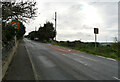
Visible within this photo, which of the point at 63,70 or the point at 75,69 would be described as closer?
the point at 63,70

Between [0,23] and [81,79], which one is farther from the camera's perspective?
[0,23]

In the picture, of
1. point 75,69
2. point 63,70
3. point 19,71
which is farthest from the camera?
point 75,69

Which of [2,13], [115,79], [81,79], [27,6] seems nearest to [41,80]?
[81,79]

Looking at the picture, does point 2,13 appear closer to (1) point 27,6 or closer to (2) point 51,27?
(1) point 27,6

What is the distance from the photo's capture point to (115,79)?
26.4ft

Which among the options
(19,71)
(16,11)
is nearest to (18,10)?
(16,11)

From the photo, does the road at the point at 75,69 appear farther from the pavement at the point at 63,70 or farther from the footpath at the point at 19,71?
the footpath at the point at 19,71

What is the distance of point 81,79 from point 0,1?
9667mm

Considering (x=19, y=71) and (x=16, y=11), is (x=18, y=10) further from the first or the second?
(x=19, y=71)

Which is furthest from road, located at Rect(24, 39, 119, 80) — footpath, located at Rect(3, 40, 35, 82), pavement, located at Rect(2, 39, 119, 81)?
footpath, located at Rect(3, 40, 35, 82)

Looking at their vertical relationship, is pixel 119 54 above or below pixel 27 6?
below

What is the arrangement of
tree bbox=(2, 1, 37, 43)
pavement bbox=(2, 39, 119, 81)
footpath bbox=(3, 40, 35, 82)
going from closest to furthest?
footpath bbox=(3, 40, 35, 82)
pavement bbox=(2, 39, 119, 81)
tree bbox=(2, 1, 37, 43)

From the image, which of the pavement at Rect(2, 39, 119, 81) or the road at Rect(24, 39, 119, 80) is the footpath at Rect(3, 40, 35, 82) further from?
the road at Rect(24, 39, 119, 80)

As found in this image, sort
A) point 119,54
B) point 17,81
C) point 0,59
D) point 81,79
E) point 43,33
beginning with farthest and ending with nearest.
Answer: point 43,33, point 119,54, point 0,59, point 81,79, point 17,81
